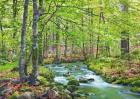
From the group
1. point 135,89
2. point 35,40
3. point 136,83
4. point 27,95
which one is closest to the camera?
point 27,95

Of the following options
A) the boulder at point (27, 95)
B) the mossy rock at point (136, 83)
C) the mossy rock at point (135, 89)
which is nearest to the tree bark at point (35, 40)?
the boulder at point (27, 95)

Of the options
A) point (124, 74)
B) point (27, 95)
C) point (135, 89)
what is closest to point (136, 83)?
point (135, 89)

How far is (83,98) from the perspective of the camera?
18047 mm

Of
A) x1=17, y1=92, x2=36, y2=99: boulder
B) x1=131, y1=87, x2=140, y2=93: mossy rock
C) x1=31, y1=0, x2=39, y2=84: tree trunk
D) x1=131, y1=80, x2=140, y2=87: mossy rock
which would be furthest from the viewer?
x1=131, y1=80, x2=140, y2=87: mossy rock

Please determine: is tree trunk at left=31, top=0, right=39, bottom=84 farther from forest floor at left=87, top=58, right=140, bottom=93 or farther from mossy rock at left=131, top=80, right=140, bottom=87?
mossy rock at left=131, top=80, right=140, bottom=87

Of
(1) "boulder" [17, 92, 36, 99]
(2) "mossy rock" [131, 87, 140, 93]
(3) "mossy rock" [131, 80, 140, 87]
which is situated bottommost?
(2) "mossy rock" [131, 87, 140, 93]

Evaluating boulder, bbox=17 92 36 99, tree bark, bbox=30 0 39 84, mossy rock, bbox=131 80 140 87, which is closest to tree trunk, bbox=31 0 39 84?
tree bark, bbox=30 0 39 84

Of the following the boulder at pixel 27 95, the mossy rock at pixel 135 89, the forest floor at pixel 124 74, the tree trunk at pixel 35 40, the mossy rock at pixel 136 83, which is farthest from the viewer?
the forest floor at pixel 124 74

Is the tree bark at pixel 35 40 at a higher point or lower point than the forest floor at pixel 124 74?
higher

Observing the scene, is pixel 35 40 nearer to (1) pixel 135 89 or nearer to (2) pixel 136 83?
(1) pixel 135 89

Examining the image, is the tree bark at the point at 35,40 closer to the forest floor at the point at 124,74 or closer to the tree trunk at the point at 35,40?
the tree trunk at the point at 35,40

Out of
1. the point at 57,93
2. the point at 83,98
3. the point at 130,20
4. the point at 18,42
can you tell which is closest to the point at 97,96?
the point at 83,98

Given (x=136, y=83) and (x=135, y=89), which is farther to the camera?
(x=136, y=83)

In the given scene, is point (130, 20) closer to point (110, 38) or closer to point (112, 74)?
point (110, 38)
